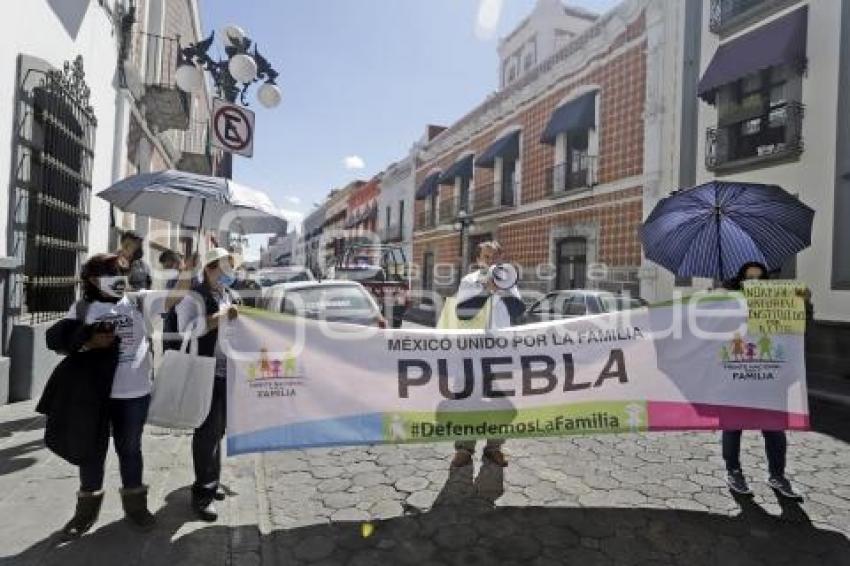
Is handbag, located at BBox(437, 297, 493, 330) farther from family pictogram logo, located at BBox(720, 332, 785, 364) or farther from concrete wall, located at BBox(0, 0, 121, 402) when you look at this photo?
concrete wall, located at BBox(0, 0, 121, 402)

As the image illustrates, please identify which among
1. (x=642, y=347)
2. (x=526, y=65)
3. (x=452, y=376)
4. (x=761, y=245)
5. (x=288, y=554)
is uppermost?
(x=526, y=65)

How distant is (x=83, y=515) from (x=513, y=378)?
2.88 m

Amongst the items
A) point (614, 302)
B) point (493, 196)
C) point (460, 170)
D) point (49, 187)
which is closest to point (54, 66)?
point (49, 187)

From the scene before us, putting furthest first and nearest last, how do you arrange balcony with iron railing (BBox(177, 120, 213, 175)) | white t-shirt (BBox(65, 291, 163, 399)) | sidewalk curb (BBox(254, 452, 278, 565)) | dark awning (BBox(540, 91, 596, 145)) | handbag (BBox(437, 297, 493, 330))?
dark awning (BBox(540, 91, 596, 145)) < balcony with iron railing (BBox(177, 120, 213, 175)) < handbag (BBox(437, 297, 493, 330)) < white t-shirt (BBox(65, 291, 163, 399)) < sidewalk curb (BBox(254, 452, 278, 565))

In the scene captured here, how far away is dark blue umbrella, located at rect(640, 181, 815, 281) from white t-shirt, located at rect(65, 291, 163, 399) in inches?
170

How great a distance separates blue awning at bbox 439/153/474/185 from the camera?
27.9m

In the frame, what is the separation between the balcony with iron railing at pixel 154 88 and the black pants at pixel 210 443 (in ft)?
28.1

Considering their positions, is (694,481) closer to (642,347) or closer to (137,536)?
(642,347)

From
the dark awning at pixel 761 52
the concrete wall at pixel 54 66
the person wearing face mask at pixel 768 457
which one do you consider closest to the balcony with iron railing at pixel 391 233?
the dark awning at pixel 761 52

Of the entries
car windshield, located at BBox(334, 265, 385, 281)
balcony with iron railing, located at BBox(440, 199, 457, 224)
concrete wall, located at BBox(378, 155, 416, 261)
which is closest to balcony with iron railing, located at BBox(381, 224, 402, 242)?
concrete wall, located at BBox(378, 155, 416, 261)

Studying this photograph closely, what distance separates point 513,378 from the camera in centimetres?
414

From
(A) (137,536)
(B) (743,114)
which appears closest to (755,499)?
(A) (137,536)

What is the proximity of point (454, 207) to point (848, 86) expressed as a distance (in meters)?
19.8

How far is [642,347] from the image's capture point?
4.30m
